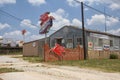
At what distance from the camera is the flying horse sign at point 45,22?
127ft

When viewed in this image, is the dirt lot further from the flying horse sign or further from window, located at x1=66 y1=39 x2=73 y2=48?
window, located at x1=66 y1=39 x2=73 y2=48

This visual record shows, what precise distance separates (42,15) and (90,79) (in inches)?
948

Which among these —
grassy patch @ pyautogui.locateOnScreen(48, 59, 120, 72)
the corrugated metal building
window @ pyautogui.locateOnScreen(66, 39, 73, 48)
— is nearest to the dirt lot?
grassy patch @ pyautogui.locateOnScreen(48, 59, 120, 72)

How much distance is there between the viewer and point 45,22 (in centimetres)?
3888

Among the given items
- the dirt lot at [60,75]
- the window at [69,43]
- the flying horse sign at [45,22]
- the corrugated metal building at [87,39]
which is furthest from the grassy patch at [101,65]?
the window at [69,43]

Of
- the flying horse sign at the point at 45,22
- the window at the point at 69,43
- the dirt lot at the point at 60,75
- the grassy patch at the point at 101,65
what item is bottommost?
the dirt lot at the point at 60,75

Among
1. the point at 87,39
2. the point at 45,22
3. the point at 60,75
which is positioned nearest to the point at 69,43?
the point at 87,39

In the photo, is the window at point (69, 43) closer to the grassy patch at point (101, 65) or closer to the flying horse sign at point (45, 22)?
the flying horse sign at point (45, 22)

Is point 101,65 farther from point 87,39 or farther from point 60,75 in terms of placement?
point 87,39

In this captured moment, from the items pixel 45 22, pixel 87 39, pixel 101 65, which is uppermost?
pixel 45 22

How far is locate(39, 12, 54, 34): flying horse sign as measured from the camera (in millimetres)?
38594

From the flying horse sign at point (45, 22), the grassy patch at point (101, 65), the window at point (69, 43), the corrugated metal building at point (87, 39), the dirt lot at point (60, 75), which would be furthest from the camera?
the window at point (69, 43)

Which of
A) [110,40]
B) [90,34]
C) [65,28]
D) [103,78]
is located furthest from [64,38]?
[103,78]

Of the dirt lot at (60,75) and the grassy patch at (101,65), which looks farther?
the grassy patch at (101,65)
